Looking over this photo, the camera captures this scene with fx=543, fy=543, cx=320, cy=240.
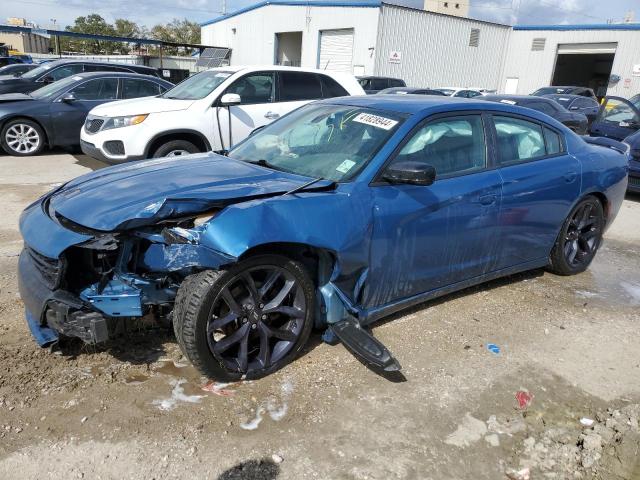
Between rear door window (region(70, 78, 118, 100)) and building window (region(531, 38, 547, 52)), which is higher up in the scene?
building window (region(531, 38, 547, 52))

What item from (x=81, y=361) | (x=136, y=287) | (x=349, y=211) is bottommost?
(x=81, y=361)

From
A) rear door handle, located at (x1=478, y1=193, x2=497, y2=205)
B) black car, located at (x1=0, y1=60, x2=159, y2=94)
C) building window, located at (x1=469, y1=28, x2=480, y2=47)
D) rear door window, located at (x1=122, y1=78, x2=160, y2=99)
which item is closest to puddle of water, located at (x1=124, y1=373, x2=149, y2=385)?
rear door handle, located at (x1=478, y1=193, x2=497, y2=205)

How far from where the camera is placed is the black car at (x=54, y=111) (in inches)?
394

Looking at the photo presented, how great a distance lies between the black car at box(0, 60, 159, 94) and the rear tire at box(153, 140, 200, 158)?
5032mm

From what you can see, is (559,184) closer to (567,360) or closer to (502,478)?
(567,360)

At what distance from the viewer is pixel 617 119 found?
36.9 ft

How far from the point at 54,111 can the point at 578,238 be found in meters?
9.17

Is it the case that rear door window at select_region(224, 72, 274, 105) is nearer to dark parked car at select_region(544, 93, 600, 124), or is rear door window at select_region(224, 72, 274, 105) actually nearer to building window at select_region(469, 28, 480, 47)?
dark parked car at select_region(544, 93, 600, 124)

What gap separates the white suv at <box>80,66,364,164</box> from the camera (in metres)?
7.59

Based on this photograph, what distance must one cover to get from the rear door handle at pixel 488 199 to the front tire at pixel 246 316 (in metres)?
1.47

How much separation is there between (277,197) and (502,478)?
6.04 feet

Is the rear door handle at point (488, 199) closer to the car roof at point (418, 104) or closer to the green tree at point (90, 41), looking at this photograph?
the car roof at point (418, 104)

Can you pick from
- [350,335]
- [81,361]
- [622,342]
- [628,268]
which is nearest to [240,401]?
[350,335]

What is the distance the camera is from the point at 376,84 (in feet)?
61.2
